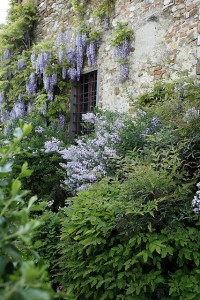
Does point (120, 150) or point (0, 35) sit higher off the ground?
point (0, 35)

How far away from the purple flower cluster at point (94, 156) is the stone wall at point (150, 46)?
0.64 meters

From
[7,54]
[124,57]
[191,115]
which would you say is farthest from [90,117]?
[7,54]

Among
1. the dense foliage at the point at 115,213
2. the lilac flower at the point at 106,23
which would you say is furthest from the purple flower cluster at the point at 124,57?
the lilac flower at the point at 106,23

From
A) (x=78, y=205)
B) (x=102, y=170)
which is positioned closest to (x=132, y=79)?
(x=102, y=170)

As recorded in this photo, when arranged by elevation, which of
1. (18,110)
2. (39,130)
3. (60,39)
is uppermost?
(60,39)

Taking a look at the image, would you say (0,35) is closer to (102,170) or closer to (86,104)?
(86,104)

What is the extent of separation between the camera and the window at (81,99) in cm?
677

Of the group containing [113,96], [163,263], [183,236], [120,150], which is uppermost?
[113,96]

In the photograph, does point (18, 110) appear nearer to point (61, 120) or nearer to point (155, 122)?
point (61, 120)

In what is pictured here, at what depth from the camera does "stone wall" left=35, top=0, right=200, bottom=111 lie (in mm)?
4586

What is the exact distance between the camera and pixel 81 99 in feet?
23.1

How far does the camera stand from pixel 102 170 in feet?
12.6

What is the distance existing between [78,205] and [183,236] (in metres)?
0.88

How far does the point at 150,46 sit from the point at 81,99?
2.20m
